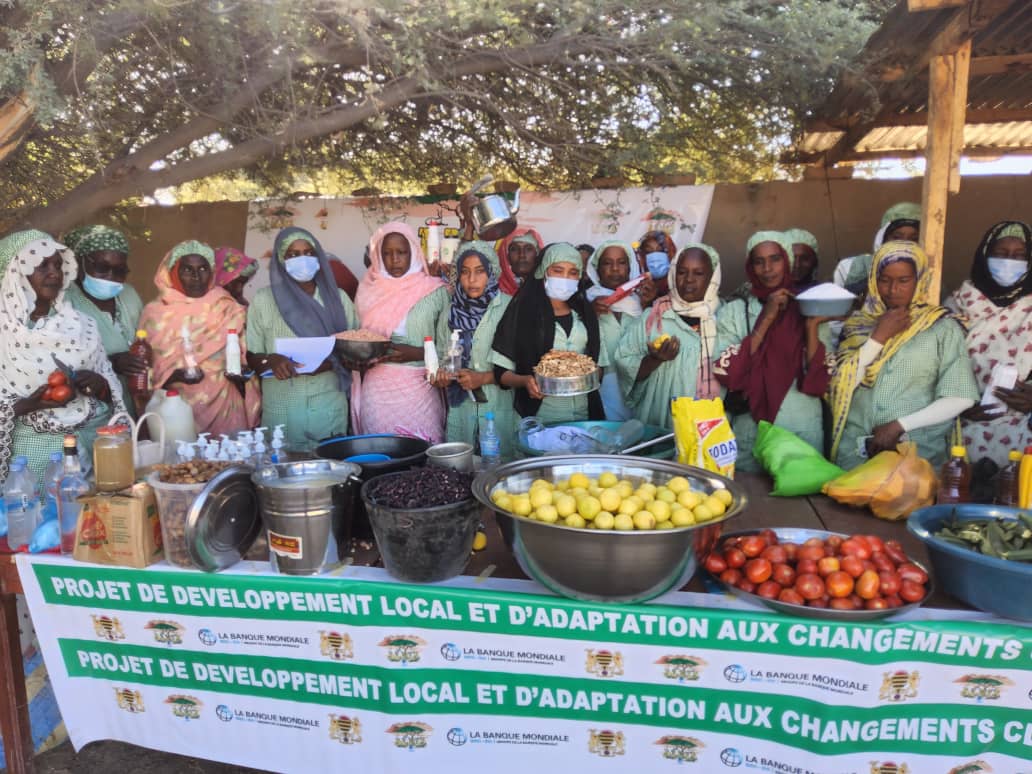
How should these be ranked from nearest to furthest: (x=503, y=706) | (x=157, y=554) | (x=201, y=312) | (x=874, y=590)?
1. (x=874, y=590)
2. (x=503, y=706)
3. (x=157, y=554)
4. (x=201, y=312)

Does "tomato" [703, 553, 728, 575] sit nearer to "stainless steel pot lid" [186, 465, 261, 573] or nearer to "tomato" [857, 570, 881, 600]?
"tomato" [857, 570, 881, 600]

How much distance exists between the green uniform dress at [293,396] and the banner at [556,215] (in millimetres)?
2204

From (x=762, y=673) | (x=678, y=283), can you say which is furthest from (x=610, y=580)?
(x=678, y=283)

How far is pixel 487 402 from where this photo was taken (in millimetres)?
3656

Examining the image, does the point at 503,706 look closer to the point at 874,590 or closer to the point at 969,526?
the point at 874,590

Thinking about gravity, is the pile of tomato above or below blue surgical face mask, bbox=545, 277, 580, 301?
below

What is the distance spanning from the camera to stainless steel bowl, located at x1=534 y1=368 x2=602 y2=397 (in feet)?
9.63

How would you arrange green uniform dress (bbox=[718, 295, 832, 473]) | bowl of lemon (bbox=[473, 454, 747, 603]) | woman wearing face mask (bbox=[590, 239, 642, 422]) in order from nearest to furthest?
bowl of lemon (bbox=[473, 454, 747, 603])
green uniform dress (bbox=[718, 295, 832, 473])
woman wearing face mask (bbox=[590, 239, 642, 422])

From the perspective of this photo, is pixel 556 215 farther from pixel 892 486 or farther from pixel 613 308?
Result: pixel 892 486

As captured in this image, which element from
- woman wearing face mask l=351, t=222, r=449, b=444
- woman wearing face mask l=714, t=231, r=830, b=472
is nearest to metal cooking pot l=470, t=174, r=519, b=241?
woman wearing face mask l=351, t=222, r=449, b=444

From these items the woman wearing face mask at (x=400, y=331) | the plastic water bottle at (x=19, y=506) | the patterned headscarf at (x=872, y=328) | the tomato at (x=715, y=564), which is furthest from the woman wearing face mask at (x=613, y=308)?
the plastic water bottle at (x=19, y=506)

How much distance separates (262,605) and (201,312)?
2047mm

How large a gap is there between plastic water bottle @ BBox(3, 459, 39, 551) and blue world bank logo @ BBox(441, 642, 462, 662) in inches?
59.9

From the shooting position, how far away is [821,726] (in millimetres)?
1851
